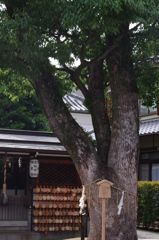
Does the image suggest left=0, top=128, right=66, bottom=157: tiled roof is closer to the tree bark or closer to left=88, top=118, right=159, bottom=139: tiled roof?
the tree bark

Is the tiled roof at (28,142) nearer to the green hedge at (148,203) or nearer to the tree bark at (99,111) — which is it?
the tree bark at (99,111)

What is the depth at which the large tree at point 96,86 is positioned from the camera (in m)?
10.9

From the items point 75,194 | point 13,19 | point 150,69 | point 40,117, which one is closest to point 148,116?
point 40,117

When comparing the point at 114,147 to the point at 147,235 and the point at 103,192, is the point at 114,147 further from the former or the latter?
the point at 147,235

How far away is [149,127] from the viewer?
21.2 metres

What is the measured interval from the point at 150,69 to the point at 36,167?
17.1 feet

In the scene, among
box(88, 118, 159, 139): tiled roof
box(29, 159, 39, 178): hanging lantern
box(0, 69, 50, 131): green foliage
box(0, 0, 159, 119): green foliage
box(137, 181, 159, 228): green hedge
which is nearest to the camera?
box(0, 0, 159, 119): green foliage

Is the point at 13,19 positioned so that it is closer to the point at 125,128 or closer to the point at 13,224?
the point at 125,128

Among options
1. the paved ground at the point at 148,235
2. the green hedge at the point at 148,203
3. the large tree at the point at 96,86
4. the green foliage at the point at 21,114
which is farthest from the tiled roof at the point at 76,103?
the large tree at the point at 96,86

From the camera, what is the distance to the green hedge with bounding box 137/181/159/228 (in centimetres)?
1780

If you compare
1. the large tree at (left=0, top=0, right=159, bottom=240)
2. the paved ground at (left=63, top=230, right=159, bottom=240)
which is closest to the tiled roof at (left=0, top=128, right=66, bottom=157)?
the large tree at (left=0, top=0, right=159, bottom=240)

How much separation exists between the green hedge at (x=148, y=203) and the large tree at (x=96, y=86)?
244 inches

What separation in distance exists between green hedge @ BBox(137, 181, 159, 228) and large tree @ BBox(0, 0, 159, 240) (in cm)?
621

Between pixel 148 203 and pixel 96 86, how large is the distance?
6.98 metres
